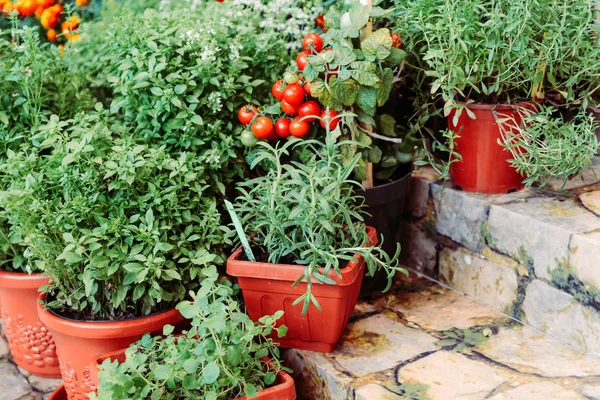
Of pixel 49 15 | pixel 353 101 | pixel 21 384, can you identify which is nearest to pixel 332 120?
pixel 353 101

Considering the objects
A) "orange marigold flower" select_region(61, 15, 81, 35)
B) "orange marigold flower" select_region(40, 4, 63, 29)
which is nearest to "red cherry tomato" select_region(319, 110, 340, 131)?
"orange marigold flower" select_region(61, 15, 81, 35)

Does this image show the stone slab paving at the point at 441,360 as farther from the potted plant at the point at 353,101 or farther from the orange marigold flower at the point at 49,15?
the orange marigold flower at the point at 49,15

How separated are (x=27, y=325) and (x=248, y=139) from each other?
0.98 m

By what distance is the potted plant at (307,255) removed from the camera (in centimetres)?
177

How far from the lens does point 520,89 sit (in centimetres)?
220

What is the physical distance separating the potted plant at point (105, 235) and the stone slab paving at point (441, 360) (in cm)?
44

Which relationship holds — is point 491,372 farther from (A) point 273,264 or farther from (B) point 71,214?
(B) point 71,214

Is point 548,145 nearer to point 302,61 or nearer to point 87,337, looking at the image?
point 302,61

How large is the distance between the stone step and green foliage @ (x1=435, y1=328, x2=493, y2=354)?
16cm

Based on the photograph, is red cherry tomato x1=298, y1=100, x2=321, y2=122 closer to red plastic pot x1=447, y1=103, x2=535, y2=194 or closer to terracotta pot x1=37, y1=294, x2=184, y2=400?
red plastic pot x1=447, y1=103, x2=535, y2=194

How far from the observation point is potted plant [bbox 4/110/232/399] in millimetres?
1837

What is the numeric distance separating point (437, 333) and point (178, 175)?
0.91m

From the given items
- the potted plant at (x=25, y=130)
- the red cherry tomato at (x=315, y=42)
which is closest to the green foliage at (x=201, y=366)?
the potted plant at (x=25, y=130)

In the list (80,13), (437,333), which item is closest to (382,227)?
(437,333)
